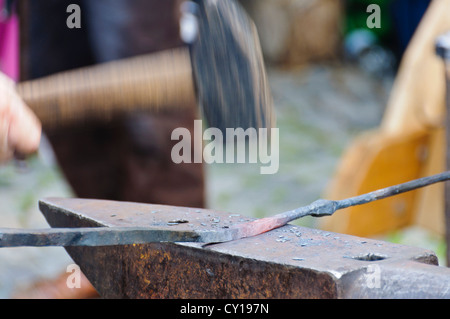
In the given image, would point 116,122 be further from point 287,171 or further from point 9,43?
point 287,171

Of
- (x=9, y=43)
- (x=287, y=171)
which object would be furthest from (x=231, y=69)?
(x=287, y=171)

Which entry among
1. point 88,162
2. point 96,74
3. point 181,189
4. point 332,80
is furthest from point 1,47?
point 332,80

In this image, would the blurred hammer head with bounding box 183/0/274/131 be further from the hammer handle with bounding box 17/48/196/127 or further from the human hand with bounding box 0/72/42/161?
the human hand with bounding box 0/72/42/161

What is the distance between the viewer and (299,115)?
4742mm

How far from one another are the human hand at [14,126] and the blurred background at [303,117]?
124cm

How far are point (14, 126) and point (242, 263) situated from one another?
0.59 meters

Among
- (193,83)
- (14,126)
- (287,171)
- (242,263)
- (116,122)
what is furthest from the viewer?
(287,171)

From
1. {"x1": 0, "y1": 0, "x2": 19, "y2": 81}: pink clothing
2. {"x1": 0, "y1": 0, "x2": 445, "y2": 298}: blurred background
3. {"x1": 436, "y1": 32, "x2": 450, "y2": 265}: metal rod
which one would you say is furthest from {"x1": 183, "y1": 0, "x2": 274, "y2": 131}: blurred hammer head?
{"x1": 0, "y1": 0, "x2": 19, "y2": 81}: pink clothing

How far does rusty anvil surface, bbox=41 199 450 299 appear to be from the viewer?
767mm

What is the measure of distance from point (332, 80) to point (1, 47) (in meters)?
3.15

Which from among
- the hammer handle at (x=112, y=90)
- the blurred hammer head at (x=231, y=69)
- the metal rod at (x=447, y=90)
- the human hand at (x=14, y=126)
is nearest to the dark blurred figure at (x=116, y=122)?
the hammer handle at (x=112, y=90)

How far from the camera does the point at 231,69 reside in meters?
1.49

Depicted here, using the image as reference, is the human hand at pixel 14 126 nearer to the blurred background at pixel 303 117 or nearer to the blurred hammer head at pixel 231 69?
the blurred hammer head at pixel 231 69
